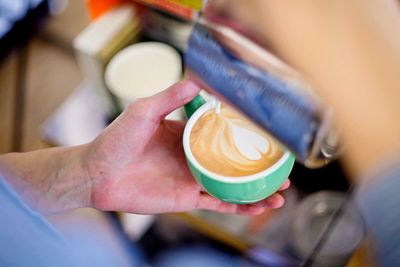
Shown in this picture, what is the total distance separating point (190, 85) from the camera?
595 mm

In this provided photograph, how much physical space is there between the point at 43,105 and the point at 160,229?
0.55 metres

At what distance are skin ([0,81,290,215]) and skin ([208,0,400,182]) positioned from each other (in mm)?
206

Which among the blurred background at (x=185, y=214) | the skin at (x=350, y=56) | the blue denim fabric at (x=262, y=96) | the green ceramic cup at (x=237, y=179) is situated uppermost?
the skin at (x=350, y=56)

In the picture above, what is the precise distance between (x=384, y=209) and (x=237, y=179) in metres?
0.17

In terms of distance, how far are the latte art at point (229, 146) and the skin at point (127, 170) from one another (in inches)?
1.8

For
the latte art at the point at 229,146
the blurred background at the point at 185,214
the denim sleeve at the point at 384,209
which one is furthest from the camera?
the blurred background at the point at 185,214

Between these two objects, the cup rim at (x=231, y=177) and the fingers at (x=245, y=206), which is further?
the fingers at (x=245, y=206)

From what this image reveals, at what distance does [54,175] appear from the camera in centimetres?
69

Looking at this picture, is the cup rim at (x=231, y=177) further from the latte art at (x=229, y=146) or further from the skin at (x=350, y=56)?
the skin at (x=350, y=56)

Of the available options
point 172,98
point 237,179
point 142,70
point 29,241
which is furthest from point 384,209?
point 142,70

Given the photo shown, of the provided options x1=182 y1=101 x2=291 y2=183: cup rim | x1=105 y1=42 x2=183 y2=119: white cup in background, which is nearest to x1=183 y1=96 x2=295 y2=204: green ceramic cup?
x1=182 y1=101 x2=291 y2=183: cup rim

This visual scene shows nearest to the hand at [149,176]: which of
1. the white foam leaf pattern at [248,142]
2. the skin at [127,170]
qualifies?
the skin at [127,170]

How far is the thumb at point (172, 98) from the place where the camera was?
610mm

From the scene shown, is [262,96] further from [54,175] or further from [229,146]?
[54,175]
